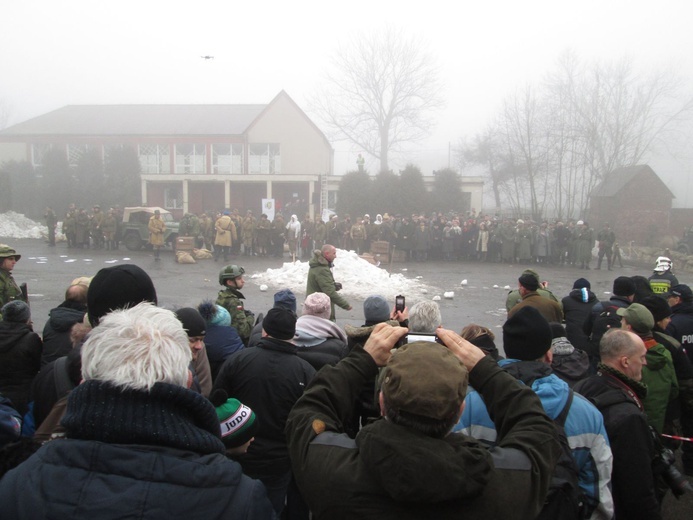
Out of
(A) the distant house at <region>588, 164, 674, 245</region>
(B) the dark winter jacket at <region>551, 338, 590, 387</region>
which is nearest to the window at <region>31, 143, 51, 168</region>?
(A) the distant house at <region>588, 164, 674, 245</region>

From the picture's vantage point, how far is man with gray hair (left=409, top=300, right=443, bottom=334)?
4051 millimetres

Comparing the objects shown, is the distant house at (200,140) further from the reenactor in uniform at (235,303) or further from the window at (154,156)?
the reenactor in uniform at (235,303)

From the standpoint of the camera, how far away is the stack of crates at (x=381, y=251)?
22.5 meters

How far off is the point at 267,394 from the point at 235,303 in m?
2.71

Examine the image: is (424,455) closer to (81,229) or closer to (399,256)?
(399,256)

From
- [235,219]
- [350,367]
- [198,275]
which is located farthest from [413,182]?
[350,367]

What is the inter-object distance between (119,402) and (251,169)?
50528 millimetres

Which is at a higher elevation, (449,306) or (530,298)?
(530,298)

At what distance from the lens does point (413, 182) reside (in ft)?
106

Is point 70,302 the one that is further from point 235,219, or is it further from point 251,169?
point 251,169

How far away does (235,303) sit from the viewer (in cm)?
628

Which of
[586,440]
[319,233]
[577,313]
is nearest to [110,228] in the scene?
[319,233]

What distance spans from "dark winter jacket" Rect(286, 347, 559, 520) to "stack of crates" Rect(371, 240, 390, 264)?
67.3 feet

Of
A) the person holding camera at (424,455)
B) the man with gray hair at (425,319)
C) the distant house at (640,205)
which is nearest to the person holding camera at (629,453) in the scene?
the man with gray hair at (425,319)
